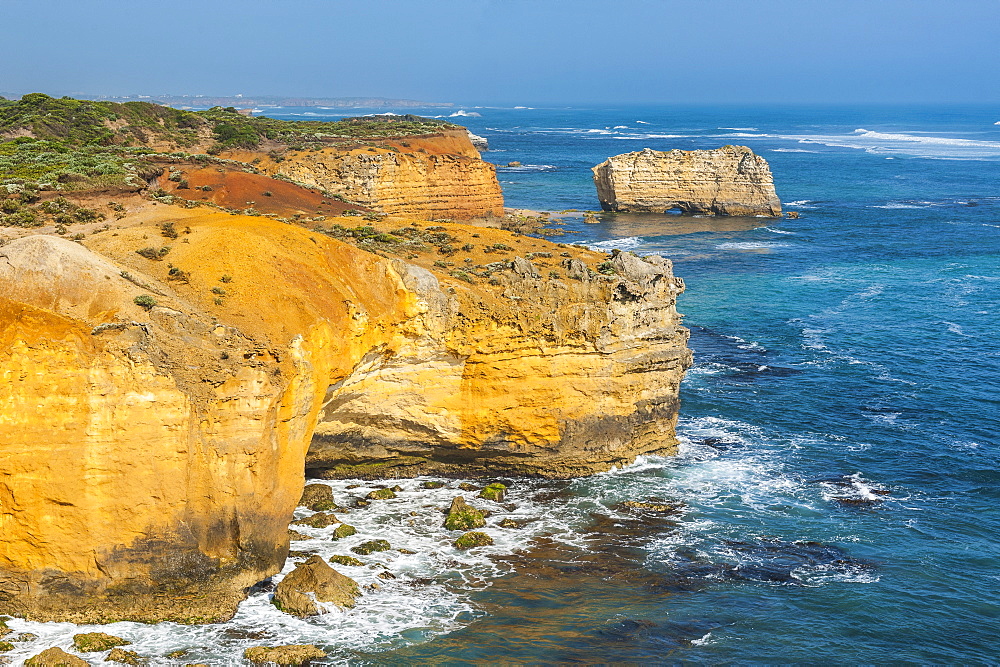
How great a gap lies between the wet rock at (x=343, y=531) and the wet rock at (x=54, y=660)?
25.1ft

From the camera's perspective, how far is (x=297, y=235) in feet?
89.9

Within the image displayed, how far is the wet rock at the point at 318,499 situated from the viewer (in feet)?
86.6

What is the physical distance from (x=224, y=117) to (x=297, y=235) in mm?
43609

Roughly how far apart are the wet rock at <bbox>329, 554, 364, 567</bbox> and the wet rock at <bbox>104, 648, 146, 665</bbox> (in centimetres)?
574

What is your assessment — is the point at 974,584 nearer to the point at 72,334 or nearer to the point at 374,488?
the point at 374,488

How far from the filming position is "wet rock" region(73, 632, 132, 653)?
61.2 ft

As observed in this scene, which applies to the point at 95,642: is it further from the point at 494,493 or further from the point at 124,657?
the point at 494,493

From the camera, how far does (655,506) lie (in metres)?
27.3

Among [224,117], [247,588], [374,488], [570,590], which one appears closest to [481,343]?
[374,488]

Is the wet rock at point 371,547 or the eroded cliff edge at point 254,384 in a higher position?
the eroded cliff edge at point 254,384

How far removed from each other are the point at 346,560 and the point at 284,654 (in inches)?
173

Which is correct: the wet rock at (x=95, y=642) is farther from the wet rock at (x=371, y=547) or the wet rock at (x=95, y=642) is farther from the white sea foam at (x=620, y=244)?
the white sea foam at (x=620, y=244)

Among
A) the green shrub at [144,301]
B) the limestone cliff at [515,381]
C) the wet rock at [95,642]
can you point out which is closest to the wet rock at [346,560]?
the limestone cliff at [515,381]

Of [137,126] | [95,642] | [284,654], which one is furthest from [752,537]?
[137,126]
